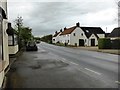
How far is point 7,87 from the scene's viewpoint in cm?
876

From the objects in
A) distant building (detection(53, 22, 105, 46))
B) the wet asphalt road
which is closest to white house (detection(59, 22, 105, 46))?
distant building (detection(53, 22, 105, 46))

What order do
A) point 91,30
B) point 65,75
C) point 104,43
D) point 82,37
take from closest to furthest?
point 65,75 < point 104,43 < point 82,37 < point 91,30

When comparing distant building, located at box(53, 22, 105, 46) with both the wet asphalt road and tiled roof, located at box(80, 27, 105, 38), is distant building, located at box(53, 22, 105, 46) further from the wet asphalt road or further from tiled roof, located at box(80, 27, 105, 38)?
the wet asphalt road

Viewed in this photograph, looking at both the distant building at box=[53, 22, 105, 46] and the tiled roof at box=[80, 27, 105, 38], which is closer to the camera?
the distant building at box=[53, 22, 105, 46]

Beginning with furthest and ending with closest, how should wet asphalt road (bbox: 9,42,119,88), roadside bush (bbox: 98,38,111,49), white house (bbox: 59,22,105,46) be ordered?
white house (bbox: 59,22,105,46) → roadside bush (bbox: 98,38,111,49) → wet asphalt road (bbox: 9,42,119,88)

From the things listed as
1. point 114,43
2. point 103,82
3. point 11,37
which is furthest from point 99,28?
point 103,82

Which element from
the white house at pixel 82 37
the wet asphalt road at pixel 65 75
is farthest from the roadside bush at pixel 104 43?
the white house at pixel 82 37

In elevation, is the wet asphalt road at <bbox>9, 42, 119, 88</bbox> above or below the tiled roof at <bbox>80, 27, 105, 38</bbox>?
below

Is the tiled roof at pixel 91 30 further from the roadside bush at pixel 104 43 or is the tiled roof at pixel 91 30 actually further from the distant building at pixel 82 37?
the roadside bush at pixel 104 43

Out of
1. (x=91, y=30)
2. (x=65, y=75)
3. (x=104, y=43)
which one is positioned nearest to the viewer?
(x=65, y=75)

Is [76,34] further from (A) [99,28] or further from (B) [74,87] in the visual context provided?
(B) [74,87]

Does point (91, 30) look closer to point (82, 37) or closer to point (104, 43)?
point (82, 37)

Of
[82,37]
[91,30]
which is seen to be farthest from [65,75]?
[91,30]

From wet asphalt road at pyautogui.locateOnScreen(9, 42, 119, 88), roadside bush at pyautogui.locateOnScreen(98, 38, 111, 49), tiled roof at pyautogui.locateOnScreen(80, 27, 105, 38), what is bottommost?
wet asphalt road at pyautogui.locateOnScreen(9, 42, 119, 88)
